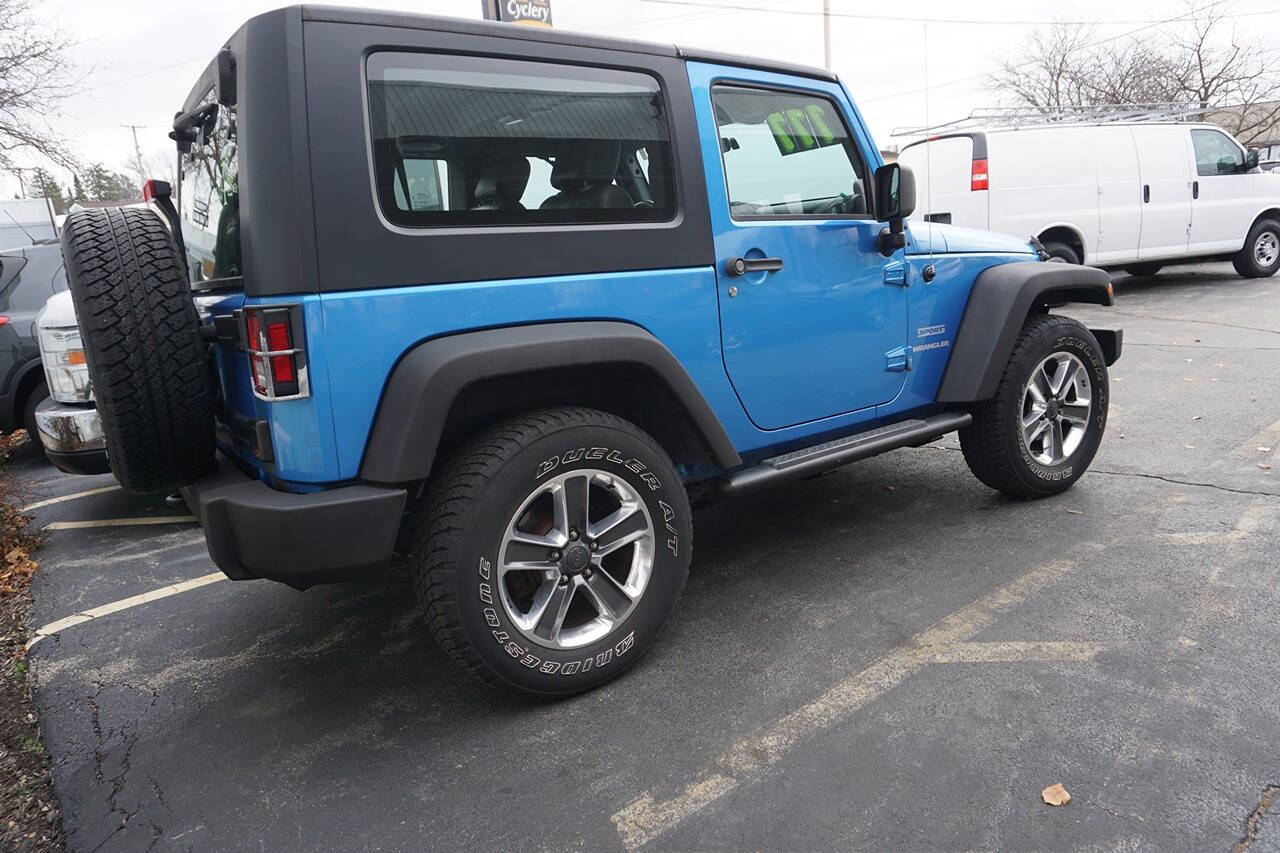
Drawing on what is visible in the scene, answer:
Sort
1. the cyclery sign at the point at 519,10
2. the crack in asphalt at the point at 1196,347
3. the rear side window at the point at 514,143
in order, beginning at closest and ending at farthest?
the rear side window at the point at 514,143 → the crack in asphalt at the point at 1196,347 → the cyclery sign at the point at 519,10

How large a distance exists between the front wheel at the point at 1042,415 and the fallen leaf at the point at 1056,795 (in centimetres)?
207

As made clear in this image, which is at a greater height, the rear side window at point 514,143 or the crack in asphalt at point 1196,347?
the rear side window at point 514,143

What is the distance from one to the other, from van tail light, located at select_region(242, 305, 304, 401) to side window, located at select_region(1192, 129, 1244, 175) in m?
12.5

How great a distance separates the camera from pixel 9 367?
646 cm

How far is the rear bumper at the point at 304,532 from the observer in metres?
2.25

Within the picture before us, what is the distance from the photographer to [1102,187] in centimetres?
1036

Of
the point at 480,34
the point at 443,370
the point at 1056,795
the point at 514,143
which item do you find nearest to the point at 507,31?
the point at 480,34

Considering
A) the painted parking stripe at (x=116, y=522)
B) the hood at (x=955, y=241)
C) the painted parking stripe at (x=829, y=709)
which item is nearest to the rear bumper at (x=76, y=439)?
the painted parking stripe at (x=116, y=522)

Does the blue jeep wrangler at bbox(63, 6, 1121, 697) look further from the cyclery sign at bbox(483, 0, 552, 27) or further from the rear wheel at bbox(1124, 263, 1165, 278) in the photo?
the rear wheel at bbox(1124, 263, 1165, 278)

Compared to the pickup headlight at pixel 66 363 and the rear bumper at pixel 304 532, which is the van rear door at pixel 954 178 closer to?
the pickup headlight at pixel 66 363

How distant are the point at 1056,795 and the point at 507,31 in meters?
2.62

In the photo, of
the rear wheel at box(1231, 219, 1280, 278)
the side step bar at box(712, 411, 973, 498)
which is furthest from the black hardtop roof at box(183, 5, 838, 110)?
the rear wheel at box(1231, 219, 1280, 278)

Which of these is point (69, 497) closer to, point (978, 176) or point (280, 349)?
point (280, 349)

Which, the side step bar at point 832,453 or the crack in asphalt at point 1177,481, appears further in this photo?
the crack in asphalt at point 1177,481
